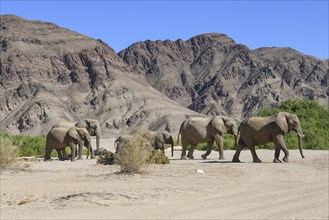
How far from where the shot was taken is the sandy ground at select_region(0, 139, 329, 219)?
10.6 metres

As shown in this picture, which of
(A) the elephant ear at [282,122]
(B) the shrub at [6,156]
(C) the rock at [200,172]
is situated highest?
(A) the elephant ear at [282,122]

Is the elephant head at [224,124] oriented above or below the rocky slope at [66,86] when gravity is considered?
below

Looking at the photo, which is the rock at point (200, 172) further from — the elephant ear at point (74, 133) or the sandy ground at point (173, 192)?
the elephant ear at point (74, 133)

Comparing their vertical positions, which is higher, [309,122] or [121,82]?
[121,82]

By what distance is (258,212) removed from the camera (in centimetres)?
1048

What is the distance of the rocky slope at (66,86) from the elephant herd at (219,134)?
263 ft

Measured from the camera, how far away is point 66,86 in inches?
5315

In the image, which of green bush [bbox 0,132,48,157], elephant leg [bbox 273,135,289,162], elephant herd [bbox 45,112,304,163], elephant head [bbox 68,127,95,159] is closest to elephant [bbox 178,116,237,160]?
elephant herd [bbox 45,112,304,163]

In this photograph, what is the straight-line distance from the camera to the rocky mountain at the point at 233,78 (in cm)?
15988

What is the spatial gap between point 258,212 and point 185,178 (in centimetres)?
569

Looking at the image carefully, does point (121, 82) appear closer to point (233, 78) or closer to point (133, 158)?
point (233, 78)

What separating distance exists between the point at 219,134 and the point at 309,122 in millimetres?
14654

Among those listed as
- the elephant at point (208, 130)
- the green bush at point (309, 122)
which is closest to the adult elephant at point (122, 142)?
the elephant at point (208, 130)

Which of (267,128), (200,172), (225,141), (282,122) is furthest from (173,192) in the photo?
(225,141)
